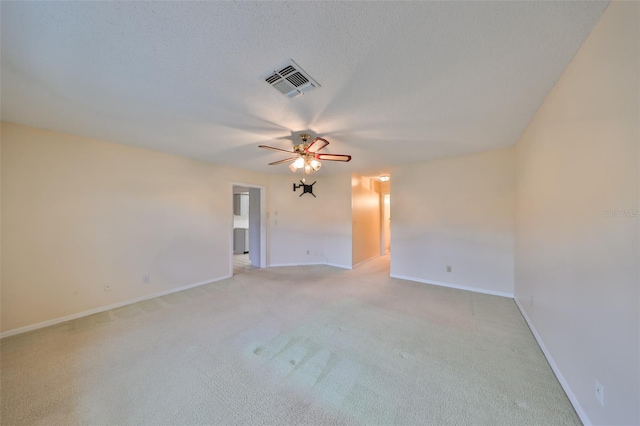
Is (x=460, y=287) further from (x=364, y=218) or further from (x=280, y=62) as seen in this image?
(x=280, y=62)

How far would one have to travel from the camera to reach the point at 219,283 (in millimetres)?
4031

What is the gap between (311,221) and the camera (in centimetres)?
551

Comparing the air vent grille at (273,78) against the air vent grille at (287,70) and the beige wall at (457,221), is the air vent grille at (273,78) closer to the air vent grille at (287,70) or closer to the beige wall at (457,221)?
the air vent grille at (287,70)

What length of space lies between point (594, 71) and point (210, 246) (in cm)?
499

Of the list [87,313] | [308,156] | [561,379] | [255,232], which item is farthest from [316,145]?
[87,313]

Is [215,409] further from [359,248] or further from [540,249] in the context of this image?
[359,248]

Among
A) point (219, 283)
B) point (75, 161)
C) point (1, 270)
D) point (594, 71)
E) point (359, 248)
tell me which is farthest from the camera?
point (359, 248)

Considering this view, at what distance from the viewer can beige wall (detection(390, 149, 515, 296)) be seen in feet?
11.1

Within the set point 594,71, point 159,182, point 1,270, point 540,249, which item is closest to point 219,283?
point 159,182

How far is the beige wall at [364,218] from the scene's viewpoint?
17.0 ft

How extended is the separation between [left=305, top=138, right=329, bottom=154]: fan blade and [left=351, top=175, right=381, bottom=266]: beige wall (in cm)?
253

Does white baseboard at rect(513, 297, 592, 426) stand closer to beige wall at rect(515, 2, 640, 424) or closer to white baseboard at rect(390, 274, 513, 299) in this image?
beige wall at rect(515, 2, 640, 424)

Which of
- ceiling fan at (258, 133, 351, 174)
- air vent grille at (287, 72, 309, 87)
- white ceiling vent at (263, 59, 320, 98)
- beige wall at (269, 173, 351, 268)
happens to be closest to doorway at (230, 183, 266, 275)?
beige wall at (269, 173, 351, 268)

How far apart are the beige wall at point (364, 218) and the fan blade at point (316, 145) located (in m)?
2.53
